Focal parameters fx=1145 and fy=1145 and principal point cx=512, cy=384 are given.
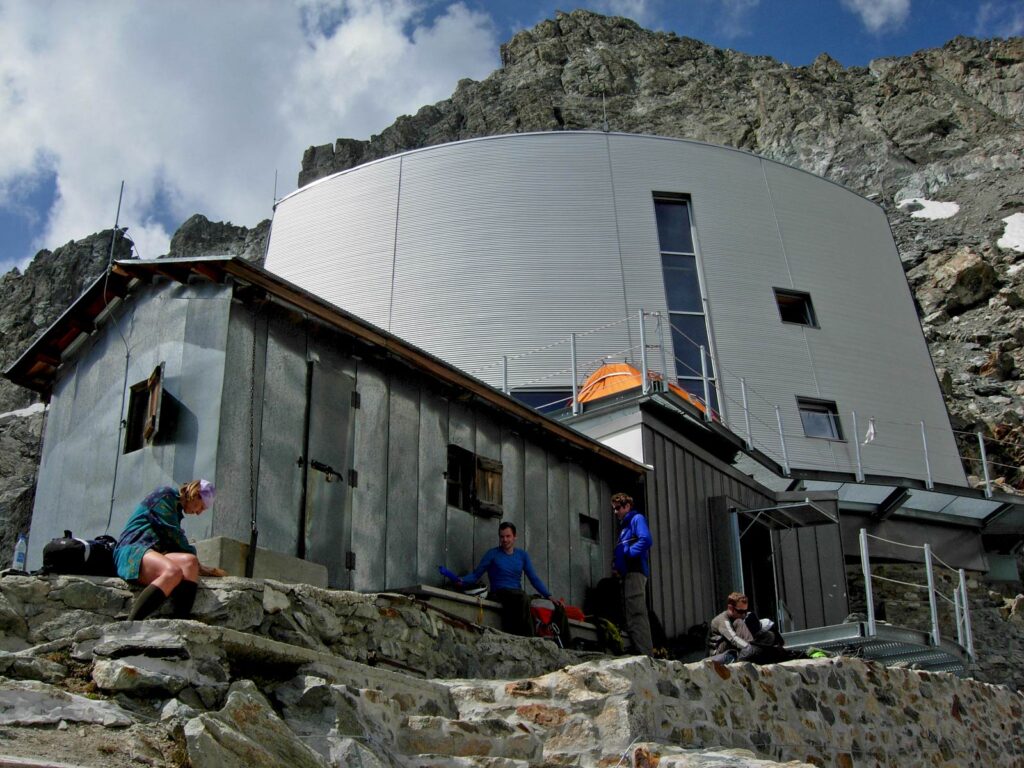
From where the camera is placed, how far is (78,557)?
7.07 metres

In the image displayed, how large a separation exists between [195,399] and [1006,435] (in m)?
27.4

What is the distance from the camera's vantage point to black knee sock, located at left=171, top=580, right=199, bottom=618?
21.8 ft

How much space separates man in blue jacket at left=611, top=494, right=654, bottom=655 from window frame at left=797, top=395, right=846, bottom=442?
11606 millimetres

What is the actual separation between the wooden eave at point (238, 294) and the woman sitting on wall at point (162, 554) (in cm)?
246

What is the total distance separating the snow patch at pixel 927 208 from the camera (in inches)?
1912

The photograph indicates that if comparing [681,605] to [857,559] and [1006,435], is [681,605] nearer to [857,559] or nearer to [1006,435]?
[857,559]

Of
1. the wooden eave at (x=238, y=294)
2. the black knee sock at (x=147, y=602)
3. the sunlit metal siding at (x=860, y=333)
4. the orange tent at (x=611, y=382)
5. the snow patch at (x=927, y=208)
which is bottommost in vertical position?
the black knee sock at (x=147, y=602)

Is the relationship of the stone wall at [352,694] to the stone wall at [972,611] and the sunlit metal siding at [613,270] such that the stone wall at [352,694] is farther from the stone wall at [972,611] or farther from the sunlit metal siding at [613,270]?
the sunlit metal siding at [613,270]

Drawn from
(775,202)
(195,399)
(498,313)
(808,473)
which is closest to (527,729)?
(195,399)

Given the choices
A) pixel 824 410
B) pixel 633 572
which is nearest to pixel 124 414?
pixel 633 572

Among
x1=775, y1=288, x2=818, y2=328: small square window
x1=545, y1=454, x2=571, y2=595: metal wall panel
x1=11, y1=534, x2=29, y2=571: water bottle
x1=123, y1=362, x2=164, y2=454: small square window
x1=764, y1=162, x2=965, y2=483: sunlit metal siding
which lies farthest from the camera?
x1=775, y1=288, x2=818, y2=328: small square window

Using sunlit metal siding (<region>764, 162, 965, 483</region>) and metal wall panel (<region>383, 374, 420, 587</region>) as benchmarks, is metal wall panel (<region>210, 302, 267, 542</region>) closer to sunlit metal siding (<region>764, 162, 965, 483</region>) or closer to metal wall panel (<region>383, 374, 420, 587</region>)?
metal wall panel (<region>383, 374, 420, 587</region>)

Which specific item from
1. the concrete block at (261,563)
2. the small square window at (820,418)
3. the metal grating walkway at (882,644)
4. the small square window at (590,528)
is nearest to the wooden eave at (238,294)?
the small square window at (590,528)

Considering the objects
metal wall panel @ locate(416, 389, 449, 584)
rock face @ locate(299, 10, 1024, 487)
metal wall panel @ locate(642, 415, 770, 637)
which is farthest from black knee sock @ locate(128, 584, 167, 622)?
rock face @ locate(299, 10, 1024, 487)
